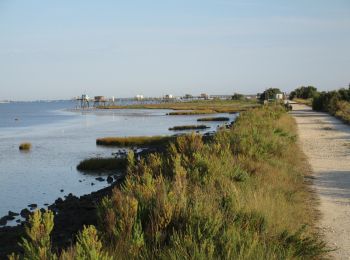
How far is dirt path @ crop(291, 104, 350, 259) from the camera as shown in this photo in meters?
7.69

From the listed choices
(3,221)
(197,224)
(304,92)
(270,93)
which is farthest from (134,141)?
(304,92)

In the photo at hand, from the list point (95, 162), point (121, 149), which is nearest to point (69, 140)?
point (121, 149)

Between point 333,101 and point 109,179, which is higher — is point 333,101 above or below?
above

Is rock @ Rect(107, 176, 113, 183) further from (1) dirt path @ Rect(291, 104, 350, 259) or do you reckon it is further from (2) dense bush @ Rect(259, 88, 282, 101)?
(2) dense bush @ Rect(259, 88, 282, 101)

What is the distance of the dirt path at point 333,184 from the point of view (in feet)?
25.2

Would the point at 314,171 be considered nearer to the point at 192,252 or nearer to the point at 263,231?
the point at 263,231

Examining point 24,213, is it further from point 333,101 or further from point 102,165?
point 333,101

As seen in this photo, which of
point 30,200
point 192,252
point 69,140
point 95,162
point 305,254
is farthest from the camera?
point 69,140

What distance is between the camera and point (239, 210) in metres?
6.79

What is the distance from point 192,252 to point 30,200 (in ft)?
53.2

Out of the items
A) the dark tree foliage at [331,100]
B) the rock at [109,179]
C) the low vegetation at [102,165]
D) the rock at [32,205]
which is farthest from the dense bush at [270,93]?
the rock at [32,205]

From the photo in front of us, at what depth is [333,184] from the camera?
489 inches

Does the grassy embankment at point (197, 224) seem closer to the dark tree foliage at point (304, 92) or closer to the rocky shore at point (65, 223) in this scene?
the rocky shore at point (65, 223)

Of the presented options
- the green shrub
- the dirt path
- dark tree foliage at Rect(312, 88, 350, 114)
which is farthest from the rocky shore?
dark tree foliage at Rect(312, 88, 350, 114)
